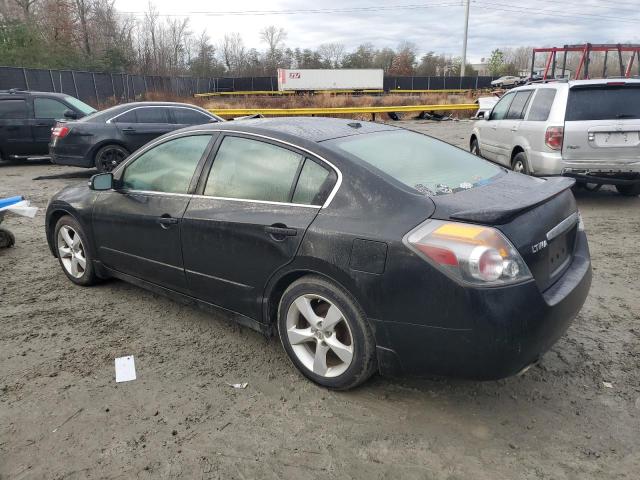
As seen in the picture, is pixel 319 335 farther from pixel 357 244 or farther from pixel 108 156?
pixel 108 156

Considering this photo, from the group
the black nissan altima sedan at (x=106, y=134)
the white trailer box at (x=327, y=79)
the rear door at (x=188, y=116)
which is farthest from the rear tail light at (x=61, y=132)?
the white trailer box at (x=327, y=79)

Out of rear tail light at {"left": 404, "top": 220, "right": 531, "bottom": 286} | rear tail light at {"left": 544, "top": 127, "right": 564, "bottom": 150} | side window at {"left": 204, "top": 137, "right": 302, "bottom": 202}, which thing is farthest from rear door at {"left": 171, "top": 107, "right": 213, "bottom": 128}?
rear tail light at {"left": 404, "top": 220, "right": 531, "bottom": 286}

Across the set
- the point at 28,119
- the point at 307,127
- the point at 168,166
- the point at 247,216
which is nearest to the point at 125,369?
the point at 247,216

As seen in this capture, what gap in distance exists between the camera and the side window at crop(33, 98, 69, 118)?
1165 cm

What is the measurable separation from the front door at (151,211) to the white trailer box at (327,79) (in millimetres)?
50970

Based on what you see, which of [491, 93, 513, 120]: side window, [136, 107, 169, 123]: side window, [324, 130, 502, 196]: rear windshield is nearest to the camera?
[324, 130, 502, 196]: rear windshield

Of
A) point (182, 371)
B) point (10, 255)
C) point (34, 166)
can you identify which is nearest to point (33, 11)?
point (34, 166)

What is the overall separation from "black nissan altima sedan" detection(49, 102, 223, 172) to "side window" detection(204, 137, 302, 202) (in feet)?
22.8

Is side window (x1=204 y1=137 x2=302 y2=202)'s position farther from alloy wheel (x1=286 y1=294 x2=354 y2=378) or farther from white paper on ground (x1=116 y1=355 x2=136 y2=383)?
white paper on ground (x1=116 y1=355 x2=136 y2=383)

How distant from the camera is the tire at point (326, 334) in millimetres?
2715

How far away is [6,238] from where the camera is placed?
5750 mm

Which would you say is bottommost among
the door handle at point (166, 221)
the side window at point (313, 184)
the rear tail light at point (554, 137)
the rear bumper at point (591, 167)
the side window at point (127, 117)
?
the rear bumper at point (591, 167)

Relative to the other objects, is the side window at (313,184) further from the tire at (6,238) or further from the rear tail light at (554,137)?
the rear tail light at (554,137)

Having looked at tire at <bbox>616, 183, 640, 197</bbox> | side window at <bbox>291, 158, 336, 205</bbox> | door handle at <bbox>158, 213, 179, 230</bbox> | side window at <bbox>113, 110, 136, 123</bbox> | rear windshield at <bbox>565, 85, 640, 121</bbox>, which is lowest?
tire at <bbox>616, 183, 640, 197</bbox>
